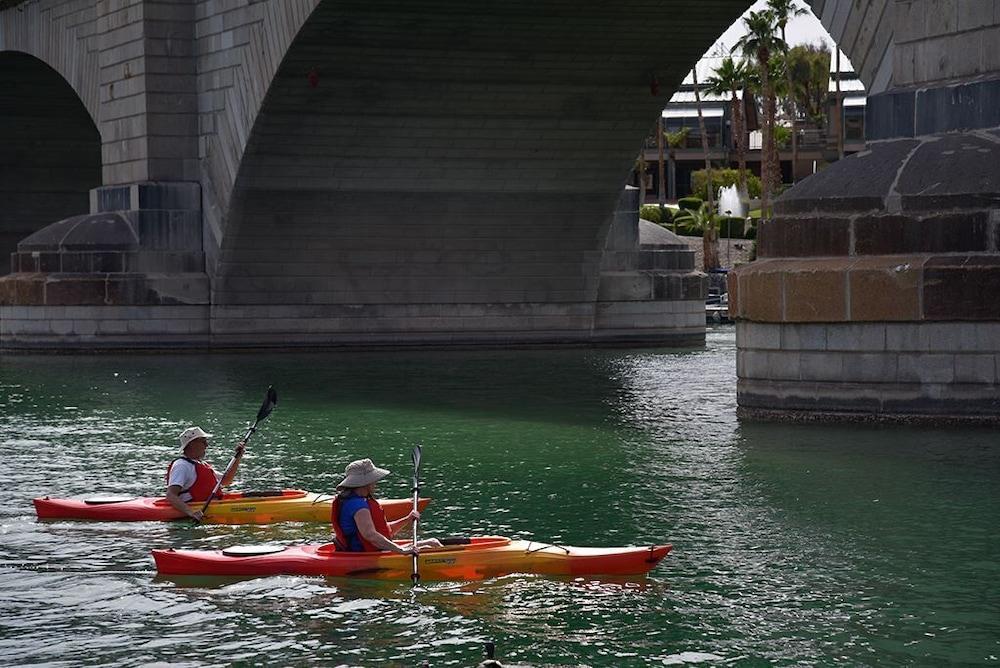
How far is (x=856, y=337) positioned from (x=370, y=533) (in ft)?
29.2

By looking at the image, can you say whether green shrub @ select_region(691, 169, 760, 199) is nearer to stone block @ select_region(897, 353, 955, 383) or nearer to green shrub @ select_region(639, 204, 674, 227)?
green shrub @ select_region(639, 204, 674, 227)

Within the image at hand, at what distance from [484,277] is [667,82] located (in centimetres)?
793

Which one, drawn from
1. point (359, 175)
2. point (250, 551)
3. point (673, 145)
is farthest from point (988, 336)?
point (673, 145)

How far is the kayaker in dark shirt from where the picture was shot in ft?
47.0

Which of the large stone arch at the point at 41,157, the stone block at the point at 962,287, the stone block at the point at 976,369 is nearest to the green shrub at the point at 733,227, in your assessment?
the large stone arch at the point at 41,157

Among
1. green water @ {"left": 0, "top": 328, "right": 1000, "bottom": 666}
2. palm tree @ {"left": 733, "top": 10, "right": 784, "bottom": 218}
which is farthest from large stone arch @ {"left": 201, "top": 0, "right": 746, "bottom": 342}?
palm tree @ {"left": 733, "top": 10, "right": 784, "bottom": 218}

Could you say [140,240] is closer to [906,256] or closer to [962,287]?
[906,256]

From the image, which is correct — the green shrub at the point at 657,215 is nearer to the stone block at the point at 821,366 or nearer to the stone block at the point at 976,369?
the stone block at the point at 821,366

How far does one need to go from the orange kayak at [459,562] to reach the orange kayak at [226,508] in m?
2.70

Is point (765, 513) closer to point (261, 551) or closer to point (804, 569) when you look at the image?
point (804, 569)

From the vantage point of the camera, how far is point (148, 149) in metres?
40.1

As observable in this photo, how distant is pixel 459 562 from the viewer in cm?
1420

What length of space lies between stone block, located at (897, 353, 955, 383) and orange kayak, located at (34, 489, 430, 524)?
268 inches

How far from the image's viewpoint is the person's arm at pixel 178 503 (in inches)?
677
